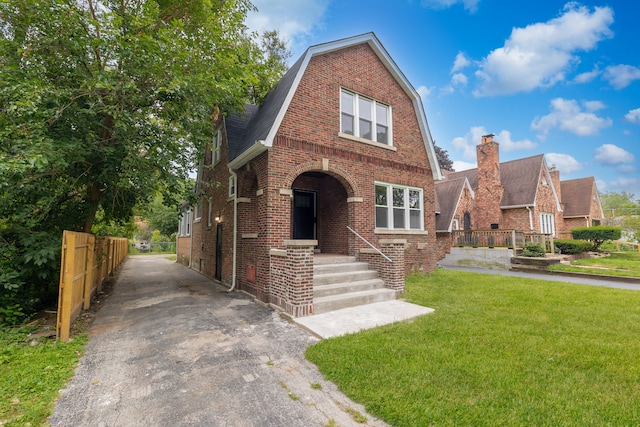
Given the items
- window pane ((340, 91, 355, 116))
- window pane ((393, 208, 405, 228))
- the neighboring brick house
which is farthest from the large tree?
the neighboring brick house

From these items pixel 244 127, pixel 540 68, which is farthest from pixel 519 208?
pixel 244 127

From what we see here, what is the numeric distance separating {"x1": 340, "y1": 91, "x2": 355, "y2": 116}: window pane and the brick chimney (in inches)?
570

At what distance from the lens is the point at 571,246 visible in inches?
647

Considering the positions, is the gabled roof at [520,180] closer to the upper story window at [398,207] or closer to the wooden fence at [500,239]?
the wooden fence at [500,239]

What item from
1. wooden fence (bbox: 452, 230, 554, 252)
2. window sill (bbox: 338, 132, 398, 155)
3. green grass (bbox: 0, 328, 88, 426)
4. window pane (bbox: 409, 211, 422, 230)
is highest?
window sill (bbox: 338, 132, 398, 155)

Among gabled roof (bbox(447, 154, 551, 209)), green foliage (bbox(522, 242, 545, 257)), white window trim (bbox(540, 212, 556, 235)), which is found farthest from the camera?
white window trim (bbox(540, 212, 556, 235))

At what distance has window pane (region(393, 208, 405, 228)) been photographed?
9586mm

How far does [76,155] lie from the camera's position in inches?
215

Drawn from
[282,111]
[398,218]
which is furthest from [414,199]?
[282,111]

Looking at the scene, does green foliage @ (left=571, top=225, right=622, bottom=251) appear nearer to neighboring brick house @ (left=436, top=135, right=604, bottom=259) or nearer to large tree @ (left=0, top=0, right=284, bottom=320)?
neighboring brick house @ (left=436, top=135, right=604, bottom=259)

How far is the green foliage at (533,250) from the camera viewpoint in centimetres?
1389

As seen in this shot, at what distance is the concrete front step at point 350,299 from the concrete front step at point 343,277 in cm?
45

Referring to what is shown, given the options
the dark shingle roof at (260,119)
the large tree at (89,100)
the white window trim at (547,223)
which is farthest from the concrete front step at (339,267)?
the white window trim at (547,223)

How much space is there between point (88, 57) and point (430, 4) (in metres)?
14.2
